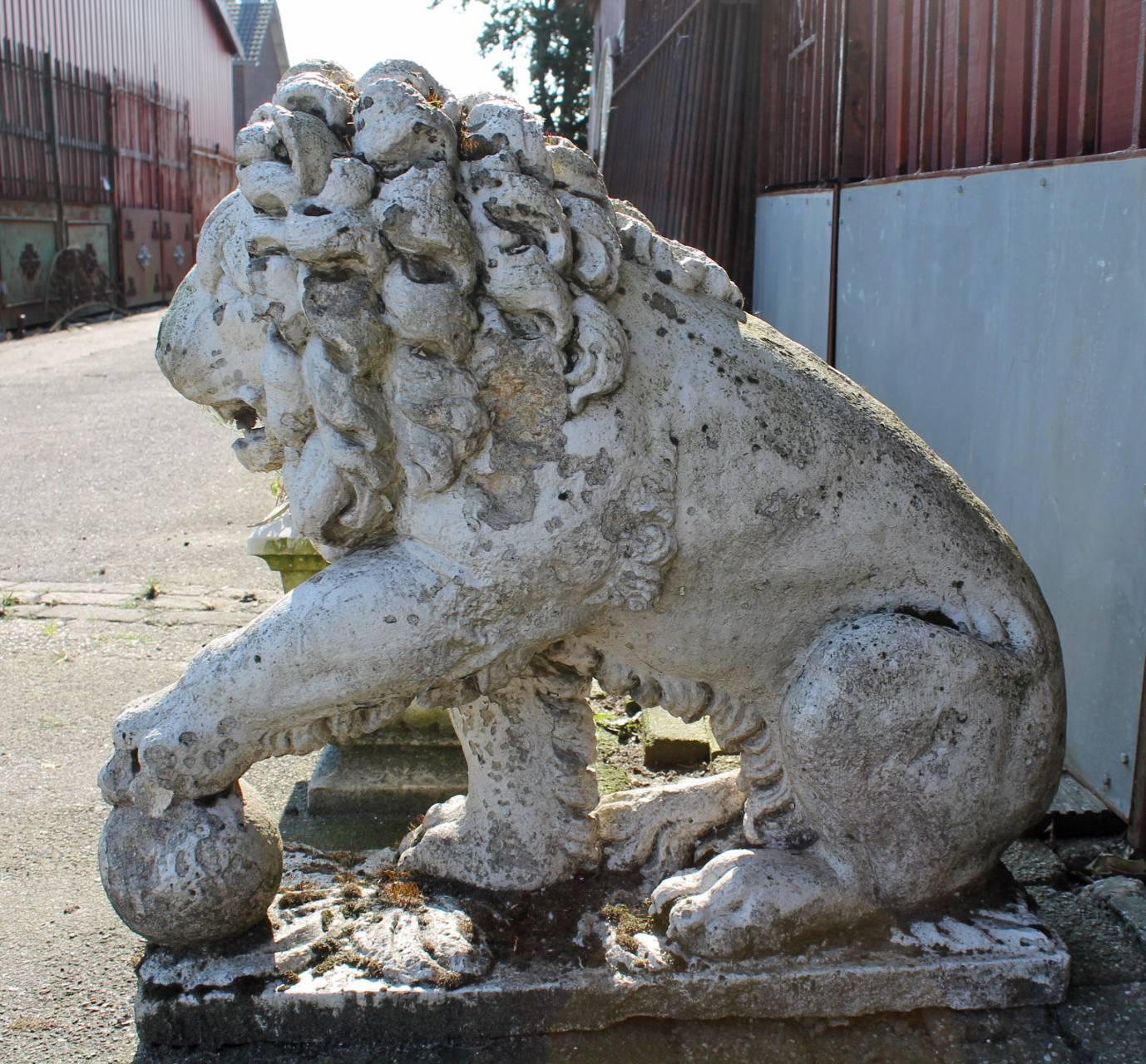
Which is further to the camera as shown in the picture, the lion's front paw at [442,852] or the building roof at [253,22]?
the building roof at [253,22]

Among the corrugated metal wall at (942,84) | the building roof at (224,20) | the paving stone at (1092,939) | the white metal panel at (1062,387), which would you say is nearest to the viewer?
the paving stone at (1092,939)

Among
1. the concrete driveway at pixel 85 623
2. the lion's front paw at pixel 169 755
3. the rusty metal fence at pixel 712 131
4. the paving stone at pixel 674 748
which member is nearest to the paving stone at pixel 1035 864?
the paving stone at pixel 674 748

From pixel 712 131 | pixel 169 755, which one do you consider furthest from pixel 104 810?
pixel 712 131

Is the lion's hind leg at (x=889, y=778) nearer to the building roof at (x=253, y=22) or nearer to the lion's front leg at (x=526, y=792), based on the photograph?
the lion's front leg at (x=526, y=792)

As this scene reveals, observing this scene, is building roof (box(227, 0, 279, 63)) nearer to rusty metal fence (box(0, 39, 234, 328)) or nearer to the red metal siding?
the red metal siding

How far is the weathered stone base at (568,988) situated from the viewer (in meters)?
2.08

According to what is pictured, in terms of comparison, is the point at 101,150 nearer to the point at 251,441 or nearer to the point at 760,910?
the point at 251,441

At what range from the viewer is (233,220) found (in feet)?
6.56

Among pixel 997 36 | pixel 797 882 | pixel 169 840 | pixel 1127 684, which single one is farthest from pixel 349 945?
pixel 997 36

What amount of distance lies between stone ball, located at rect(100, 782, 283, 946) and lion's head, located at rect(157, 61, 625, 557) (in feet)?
1.70

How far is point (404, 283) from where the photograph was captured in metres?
1.85

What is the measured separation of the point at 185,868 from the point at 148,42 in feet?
79.1

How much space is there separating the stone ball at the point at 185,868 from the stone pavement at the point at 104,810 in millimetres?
218

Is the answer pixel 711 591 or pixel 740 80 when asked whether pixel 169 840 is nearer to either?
pixel 711 591
